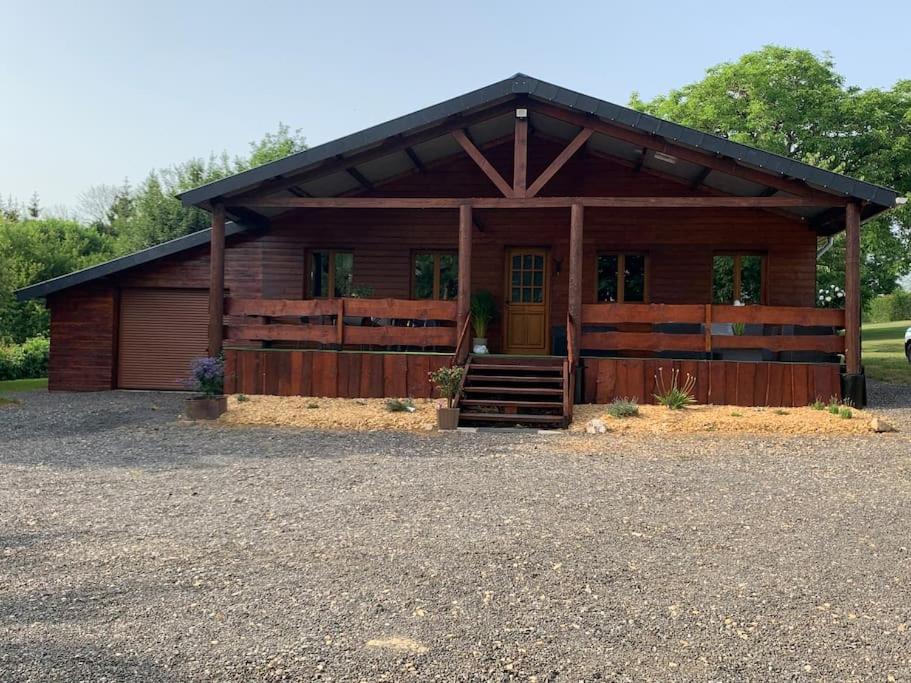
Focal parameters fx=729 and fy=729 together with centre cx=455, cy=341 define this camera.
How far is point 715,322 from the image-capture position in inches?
426

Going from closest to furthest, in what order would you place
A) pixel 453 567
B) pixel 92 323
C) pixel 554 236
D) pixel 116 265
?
pixel 453 567, pixel 554 236, pixel 116 265, pixel 92 323

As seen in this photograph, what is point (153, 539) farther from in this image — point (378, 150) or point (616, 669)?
point (378, 150)

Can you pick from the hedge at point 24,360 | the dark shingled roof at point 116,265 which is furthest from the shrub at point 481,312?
the hedge at point 24,360

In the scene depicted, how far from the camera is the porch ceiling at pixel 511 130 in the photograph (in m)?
10.5

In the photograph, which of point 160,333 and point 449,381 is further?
point 160,333

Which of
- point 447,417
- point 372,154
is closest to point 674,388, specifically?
point 447,417

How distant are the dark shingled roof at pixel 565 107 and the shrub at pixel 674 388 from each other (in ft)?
10.7

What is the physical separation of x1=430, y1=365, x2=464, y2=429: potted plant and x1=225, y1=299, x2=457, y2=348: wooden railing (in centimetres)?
133

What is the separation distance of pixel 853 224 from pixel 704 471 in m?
6.00

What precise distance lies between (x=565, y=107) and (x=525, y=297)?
13.3 feet

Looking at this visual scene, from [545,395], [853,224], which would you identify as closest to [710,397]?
[545,395]

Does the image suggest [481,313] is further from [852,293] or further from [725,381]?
[852,293]

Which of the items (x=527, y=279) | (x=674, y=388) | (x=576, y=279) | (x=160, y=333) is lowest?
(x=674, y=388)

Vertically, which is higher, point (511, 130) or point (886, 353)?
point (511, 130)
